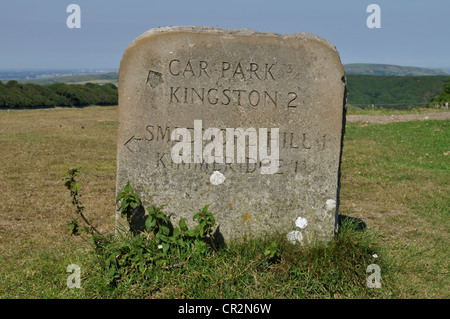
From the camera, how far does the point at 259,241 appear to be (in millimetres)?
4820

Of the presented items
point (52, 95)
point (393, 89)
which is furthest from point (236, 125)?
point (393, 89)

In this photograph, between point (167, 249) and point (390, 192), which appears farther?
point (390, 192)

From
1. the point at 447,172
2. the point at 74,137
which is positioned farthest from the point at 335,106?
the point at 74,137

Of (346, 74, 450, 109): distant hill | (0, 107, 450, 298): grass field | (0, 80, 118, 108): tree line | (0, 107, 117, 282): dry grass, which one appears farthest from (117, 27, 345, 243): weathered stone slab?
(346, 74, 450, 109): distant hill

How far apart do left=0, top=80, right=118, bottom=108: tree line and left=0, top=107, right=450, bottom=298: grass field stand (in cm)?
1474

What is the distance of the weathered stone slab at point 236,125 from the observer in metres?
4.80

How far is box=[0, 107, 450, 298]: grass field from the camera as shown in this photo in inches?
170

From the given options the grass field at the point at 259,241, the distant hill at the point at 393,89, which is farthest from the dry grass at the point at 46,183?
the distant hill at the point at 393,89

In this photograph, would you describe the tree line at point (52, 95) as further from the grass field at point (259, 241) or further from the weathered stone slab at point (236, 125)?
the weathered stone slab at point (236, 125)

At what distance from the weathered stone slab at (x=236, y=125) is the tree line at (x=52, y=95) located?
24.4 meters

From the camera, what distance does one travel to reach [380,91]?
99.1 m

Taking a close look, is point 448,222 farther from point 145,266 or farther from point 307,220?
point 145,266

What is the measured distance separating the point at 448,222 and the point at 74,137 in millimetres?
11811

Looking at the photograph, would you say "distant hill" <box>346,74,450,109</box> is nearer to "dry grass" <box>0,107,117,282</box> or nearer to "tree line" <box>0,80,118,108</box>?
"tree line" <box>0,80,118,108</box>
